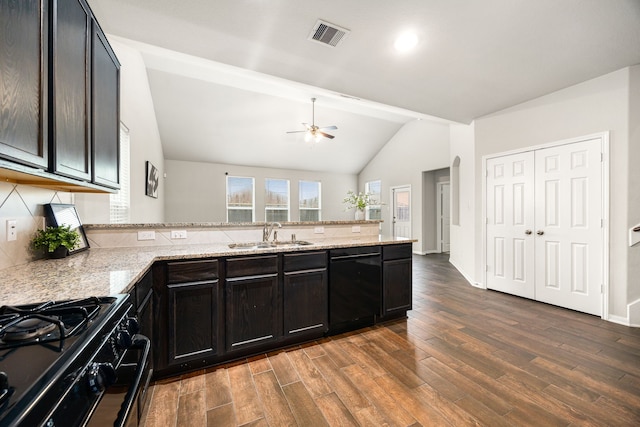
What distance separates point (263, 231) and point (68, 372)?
2.14 meters

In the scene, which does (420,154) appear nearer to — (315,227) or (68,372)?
(315,227)

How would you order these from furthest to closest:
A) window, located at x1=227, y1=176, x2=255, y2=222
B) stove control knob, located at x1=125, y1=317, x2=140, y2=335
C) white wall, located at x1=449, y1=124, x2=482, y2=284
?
1. window, located at x1=227, y1=176, x2=255, y2=222
2. white wall, located at x1=449, y1=124, x2=482, y2=284
3. stove control knob, located at x1=125, y1=317, x2=140, y2=335

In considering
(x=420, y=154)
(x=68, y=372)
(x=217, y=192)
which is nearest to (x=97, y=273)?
(x=68, y=372)

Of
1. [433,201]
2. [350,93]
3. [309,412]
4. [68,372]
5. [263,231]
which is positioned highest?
[350,93]

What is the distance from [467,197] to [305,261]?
3.64m

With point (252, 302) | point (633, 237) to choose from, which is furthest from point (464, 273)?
point (252, 302)

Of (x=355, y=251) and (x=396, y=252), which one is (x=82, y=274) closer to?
(x=355, y=251)

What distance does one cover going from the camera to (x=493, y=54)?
2.57m

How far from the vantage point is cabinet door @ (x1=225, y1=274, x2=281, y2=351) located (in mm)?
2090

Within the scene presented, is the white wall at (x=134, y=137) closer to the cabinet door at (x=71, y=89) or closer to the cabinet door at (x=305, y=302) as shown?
the cabinet door at (x=71, y=89)

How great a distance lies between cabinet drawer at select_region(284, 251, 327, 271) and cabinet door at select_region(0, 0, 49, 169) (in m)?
1.60

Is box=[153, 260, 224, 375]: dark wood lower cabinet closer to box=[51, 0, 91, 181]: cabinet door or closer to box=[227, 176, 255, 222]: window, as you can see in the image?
box=[51, 0, 91, 181]: cabinet door

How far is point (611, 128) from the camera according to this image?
2914mm

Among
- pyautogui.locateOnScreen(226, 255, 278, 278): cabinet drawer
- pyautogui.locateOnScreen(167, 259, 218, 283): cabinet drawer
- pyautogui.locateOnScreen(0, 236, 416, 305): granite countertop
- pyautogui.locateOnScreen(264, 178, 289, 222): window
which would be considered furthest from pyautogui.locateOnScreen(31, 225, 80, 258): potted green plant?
pyautogui.locateOnScreen(264, 178, 289, 222): window
